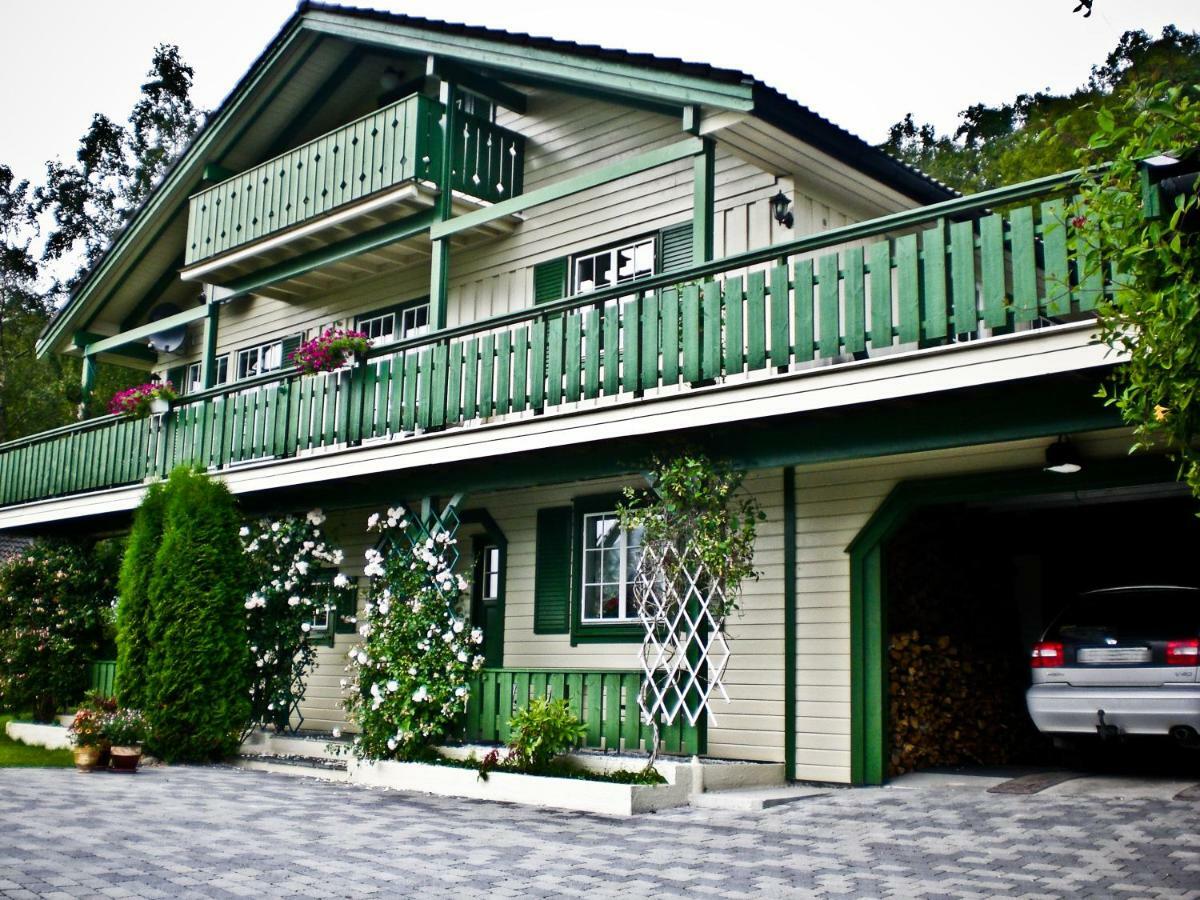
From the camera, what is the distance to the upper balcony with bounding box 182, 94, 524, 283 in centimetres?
1427

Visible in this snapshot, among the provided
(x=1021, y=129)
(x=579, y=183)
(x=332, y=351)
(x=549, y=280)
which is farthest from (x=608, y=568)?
(x=1021, y=129)

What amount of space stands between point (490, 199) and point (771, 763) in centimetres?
767

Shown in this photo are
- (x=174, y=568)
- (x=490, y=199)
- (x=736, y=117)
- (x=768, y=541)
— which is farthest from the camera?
(x=490, y=199)

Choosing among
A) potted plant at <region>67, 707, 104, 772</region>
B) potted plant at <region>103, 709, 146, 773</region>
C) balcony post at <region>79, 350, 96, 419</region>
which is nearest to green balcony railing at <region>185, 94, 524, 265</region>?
balcony post at <region>79, 350, 96, 419</region>

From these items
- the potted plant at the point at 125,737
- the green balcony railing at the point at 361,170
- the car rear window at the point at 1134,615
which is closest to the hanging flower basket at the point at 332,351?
the green balcony railing at the point at 361,170

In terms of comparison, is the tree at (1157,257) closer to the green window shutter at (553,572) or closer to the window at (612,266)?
the window at (612,266)

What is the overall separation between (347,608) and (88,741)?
3520 mm

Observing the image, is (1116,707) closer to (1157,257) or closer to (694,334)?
(694,334)

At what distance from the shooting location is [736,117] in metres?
10.8

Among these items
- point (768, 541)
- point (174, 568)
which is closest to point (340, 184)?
point (174, 568)

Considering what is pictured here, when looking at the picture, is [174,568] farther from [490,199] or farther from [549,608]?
[490,199]

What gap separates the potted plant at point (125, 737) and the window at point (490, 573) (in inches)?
163

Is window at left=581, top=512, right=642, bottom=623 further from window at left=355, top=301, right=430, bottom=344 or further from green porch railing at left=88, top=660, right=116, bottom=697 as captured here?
green porch railing at left=88, top=660, right=116, bottom=697

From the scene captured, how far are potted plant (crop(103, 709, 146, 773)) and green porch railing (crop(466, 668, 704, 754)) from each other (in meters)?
3.52
